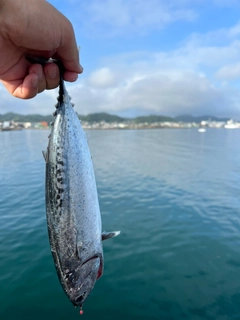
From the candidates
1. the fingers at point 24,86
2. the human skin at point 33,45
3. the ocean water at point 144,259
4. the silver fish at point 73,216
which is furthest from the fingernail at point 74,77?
the ocean water at point 144,259

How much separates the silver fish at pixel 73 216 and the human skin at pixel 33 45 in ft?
2.56

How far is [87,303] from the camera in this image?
740 cm

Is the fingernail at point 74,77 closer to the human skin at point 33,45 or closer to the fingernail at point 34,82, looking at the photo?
the human skin at point 33,45

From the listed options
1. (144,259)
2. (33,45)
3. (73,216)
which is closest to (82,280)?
(73,216)

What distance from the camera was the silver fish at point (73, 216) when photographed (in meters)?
2.60

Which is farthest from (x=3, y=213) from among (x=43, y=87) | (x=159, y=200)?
(x=43, y=87)

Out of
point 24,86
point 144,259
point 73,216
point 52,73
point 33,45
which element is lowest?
point 144,259

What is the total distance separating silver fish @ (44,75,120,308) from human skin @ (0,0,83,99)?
781 mm

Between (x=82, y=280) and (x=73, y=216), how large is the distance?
2.16ft

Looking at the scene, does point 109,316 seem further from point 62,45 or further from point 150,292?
point 62,45

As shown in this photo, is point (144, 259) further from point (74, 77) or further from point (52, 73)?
point (52, 73)

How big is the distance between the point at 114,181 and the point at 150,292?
48.7ft

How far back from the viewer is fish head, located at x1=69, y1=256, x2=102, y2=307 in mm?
2611

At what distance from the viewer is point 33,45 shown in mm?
2592
